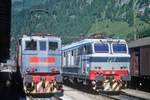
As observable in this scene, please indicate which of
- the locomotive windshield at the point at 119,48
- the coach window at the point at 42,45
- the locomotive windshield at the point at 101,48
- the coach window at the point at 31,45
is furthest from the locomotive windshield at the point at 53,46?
→ the locomotive windshield at the point at 119,48

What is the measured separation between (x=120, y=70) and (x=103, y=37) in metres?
2.70

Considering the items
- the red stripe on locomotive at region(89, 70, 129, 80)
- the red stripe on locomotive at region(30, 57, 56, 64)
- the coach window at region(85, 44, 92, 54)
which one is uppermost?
the coach window at region(85, 44, 92, 54)

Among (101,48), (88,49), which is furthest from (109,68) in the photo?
(88,49)

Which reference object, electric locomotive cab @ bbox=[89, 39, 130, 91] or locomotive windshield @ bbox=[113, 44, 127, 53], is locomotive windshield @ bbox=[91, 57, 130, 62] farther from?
locomotive windshield @ bbox=[113, 44, 127, 53]

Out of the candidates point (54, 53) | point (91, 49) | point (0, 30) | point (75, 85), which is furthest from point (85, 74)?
point (0, 30)

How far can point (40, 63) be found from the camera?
80.0 feet

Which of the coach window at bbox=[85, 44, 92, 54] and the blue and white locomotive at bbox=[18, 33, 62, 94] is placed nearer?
the blue and white locomotive at bbox=[18, 33, 62, 94]

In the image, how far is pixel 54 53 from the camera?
2464 cm

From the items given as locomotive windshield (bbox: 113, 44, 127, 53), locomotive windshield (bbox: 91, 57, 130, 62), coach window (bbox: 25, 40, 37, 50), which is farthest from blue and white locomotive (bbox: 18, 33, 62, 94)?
locomotive windshield (bbox: 113, 44, 127, 53)

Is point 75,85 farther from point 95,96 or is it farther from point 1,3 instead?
point 1,3

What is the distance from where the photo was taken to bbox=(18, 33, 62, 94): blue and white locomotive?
78.6ft

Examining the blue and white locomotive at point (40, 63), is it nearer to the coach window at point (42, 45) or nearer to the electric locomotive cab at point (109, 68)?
the coach window at point (42, 45)

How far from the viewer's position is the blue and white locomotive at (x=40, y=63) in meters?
24.0

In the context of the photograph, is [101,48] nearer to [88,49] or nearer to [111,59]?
A: [88,49]
